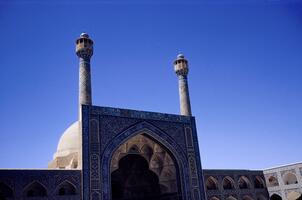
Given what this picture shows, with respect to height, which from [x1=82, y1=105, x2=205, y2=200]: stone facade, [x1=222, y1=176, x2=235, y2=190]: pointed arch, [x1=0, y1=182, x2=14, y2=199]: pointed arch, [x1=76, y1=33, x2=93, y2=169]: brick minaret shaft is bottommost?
[x1=0, y1=182, x2=14, y2=199]: pointed arch

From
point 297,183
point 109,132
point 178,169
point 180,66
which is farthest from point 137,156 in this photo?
point 297,183

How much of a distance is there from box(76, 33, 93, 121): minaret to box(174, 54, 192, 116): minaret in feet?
16.6

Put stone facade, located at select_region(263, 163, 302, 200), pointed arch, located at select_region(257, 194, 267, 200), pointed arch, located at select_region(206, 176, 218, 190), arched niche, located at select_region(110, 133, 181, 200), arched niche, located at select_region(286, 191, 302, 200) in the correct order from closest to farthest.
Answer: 1. arched niche, located at select_region(110, 133, 181, 200)
2. pointed arch, located at select_region(206, 176, 218, 190)
3. stone facade, located at select_region(263, 163, 302, 200)
4. arched niche, located at select_region(286, 191, 302, 200)
5. pointed arch, located at select_region(257, 194, 267, 200)

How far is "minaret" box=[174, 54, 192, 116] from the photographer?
16.9 m

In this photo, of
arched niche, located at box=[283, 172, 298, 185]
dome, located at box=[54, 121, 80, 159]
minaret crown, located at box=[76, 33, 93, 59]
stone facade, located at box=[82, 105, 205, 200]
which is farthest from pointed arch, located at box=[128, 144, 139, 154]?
arched niche, located at box=[283, 172, 298, 185]

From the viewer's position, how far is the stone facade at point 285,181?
18920 mm

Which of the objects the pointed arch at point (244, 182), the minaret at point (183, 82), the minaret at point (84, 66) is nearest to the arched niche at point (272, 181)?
the pointed arch at point (244, 182)

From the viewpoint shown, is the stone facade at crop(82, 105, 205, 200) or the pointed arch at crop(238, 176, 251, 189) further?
the pointed arch at crop(238, 176, 251, 189)

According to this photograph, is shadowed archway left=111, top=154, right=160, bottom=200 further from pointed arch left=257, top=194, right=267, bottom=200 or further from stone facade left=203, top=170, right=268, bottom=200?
pointed arch left=257, top=194, right=267, bottom=200

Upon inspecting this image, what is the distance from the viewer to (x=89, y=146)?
1282 cm

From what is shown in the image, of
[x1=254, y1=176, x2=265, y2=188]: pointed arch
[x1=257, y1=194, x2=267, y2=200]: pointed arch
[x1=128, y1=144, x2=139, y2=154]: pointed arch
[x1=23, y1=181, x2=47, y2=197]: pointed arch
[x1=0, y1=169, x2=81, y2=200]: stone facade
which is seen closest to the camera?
[x1=0, y1=169, x2=81, y2=200]: stone facade

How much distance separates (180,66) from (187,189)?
658cm

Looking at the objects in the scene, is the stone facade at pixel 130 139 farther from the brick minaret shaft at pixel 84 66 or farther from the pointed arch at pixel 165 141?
the brick minaret shaft at pixel 84 66

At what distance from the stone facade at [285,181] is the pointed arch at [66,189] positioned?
12938 millimetres
